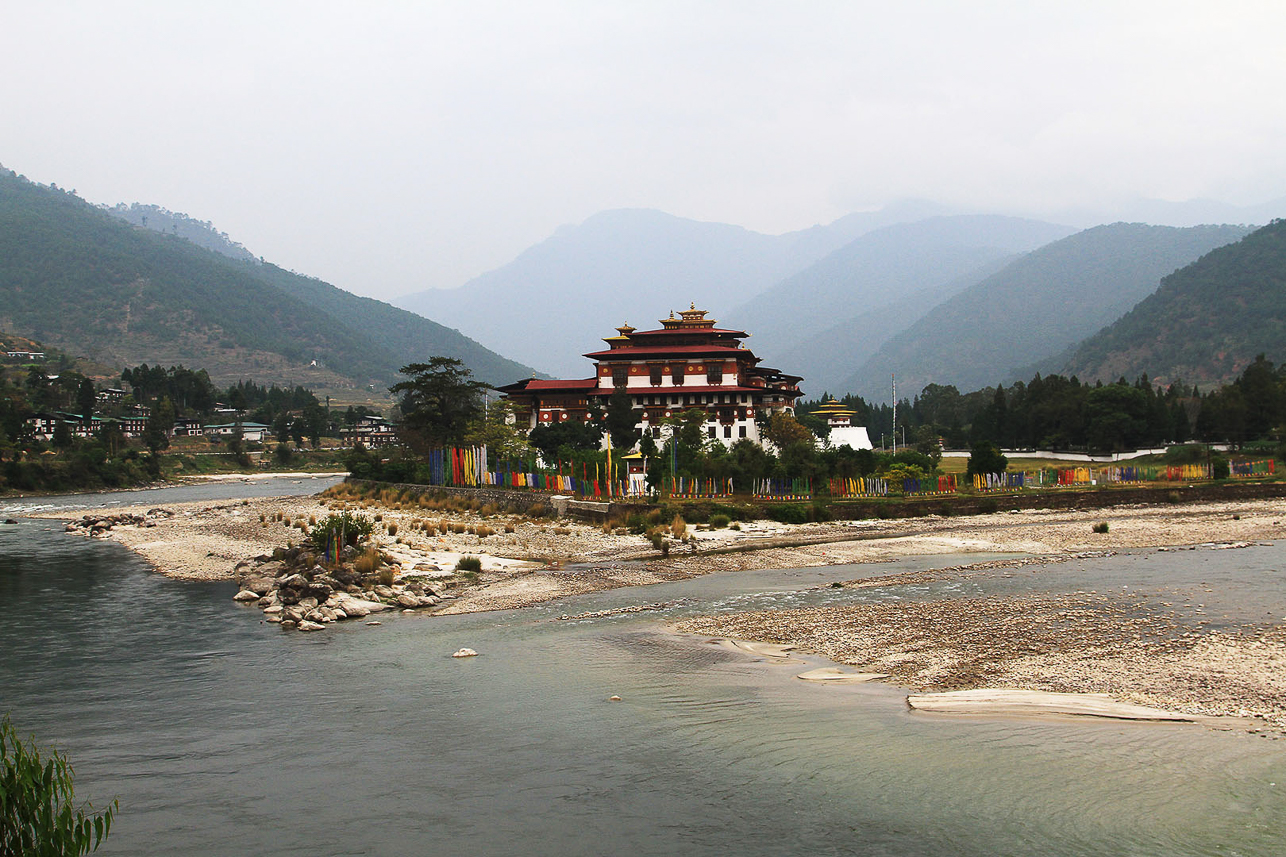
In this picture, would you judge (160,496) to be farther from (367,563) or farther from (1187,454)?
(1187,454)

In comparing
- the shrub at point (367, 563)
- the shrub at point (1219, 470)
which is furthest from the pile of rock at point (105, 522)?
the shrub at point (1219, 470)

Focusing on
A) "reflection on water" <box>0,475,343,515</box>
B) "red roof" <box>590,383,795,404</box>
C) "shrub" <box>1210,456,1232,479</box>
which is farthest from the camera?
"red roof" <box>590,383,795,404</box>

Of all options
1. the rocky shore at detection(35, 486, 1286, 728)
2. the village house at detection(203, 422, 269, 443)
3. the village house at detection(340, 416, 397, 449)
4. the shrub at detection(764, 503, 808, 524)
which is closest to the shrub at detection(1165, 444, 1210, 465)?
the rocky shore at detection(35, 486, 1286, 728)

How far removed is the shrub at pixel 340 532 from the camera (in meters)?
31.3

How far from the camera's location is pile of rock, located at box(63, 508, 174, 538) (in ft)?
182

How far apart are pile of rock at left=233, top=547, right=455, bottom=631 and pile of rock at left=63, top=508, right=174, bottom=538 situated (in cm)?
3048

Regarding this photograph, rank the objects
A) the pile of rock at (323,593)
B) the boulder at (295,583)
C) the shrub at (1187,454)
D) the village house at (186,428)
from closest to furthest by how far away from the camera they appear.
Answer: the pile of rock at (323,593) < the boulder at (295,583) < the shrub at (1187,454) < the village house at (186,428)

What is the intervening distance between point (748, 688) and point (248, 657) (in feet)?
37.5

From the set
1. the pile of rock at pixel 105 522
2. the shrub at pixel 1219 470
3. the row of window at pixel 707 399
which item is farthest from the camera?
the row of window at pixel 707 399

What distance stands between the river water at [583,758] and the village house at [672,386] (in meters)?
61.2

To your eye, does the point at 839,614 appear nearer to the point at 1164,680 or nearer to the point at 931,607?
the point at 931,607

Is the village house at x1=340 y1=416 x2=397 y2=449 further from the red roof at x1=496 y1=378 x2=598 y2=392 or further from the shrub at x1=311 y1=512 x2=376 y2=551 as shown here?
the shrub at x1=311 y1=512 x2=376 y2=551

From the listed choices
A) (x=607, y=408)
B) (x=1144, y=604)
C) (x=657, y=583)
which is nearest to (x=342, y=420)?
(x=607, y=408)

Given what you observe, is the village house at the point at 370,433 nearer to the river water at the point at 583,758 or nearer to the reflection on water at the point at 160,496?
the reflection on water at the point at 160,496
